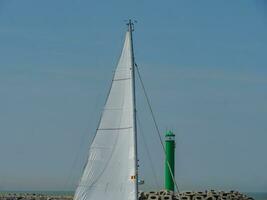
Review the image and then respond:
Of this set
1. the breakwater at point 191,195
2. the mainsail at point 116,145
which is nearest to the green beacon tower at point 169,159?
the breakwater at point 191,195

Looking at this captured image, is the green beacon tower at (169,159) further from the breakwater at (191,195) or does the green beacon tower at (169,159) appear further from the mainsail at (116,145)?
the mainsail at (116,145)

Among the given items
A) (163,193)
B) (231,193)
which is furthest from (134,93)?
(231,193)

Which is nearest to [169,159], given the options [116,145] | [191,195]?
[191,195]

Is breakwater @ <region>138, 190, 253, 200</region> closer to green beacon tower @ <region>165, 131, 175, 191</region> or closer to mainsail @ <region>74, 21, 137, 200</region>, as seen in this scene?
green beacon tower @ <region>165, 131, 175, 191</region>

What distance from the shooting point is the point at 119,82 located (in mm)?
25875

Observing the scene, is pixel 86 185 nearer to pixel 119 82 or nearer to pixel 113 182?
pixel 113 182

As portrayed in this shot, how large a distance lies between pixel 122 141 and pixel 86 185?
1.88m

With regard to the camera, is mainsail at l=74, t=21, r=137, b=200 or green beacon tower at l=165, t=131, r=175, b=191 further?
green beacon tower at l=165, t=131, r=175, b=191

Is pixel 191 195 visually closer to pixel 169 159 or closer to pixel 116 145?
pixel 169 159

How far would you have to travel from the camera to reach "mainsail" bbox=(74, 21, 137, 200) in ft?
82.7

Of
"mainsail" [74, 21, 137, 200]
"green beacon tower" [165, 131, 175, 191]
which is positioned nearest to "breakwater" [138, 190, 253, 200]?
"green beacon tower" [165, 131, 175, 191]

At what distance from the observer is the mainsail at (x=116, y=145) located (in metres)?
25.2

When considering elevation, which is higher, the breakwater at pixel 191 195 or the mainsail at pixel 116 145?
the mainsail at pixel 116 145

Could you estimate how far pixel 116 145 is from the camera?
2553 cm
